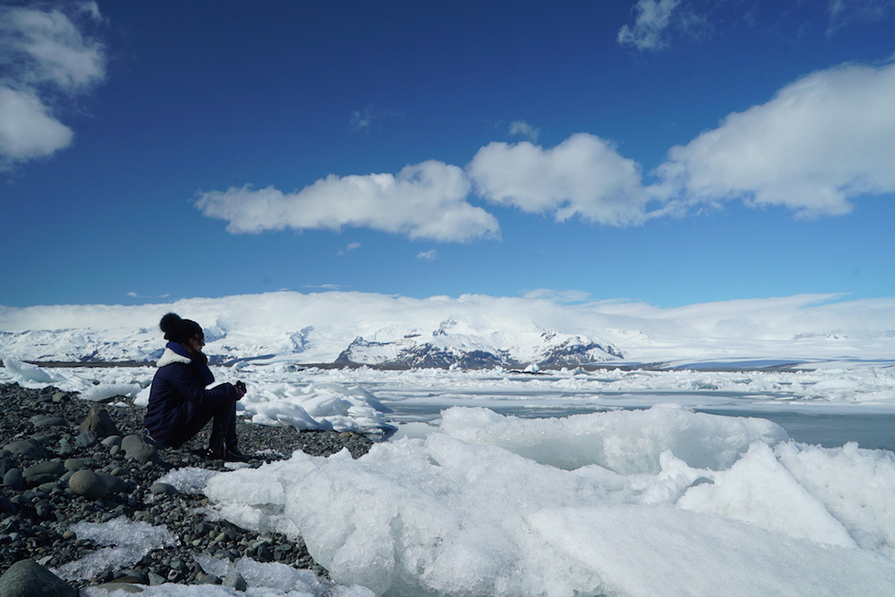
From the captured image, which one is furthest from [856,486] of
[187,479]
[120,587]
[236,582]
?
[187,479]

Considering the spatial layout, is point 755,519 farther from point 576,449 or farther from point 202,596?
point 202,596

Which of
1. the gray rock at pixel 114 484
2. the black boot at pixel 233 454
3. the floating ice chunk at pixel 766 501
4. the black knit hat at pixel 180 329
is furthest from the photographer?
the black boot at pixel 233 454

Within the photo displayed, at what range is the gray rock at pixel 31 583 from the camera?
1616 millimetres

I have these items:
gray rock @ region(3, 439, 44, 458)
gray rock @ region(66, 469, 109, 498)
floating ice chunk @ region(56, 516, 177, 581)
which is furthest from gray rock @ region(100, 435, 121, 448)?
floating ice chunk @ region(56, 516, 177, 581)

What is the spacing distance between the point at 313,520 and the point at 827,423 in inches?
432

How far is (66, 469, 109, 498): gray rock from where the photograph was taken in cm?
273

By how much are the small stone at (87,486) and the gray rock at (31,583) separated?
1.13 m

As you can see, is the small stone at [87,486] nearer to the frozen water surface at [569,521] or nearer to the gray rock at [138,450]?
the frozen water surface at [569,521]

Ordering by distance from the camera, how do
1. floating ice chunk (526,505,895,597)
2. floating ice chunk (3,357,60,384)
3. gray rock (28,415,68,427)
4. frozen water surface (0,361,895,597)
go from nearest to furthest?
floating ice chunk (526,505,895,597), frozen water surface (0,361,895,597), gray rock (28,415,68,427), floating ice chunk (3,357,60,384)

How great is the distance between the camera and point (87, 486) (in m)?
2.74

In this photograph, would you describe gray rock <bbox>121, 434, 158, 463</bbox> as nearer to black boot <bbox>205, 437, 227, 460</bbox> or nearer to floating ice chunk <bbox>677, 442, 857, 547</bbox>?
black boot <bbox>205, 437, 227, 460</bbox>

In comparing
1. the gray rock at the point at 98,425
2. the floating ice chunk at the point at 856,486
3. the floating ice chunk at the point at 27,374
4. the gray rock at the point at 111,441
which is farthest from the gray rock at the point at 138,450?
the floating ice chunk at the point at 27,374

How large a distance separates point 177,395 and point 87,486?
5.08 feet

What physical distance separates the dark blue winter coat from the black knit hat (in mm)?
58
